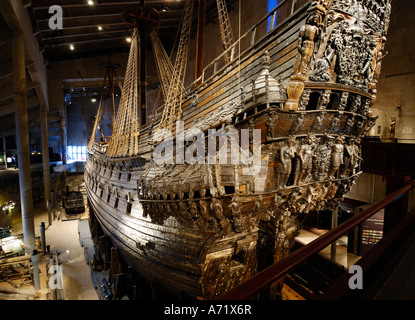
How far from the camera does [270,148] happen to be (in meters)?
2.96

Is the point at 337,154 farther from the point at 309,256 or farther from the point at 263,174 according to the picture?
the point at 309,256

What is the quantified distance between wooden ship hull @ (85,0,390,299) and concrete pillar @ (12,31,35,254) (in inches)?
263

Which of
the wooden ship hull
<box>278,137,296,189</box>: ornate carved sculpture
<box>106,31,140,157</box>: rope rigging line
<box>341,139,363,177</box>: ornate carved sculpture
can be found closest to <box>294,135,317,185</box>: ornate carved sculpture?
the wooden ship hull

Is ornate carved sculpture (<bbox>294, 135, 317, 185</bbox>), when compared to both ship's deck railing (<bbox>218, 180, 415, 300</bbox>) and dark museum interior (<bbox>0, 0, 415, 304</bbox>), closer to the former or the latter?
dark museum interior (<bbox>0, 0, 415, 304</bbox>)

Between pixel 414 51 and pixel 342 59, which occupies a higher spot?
pixel 414 51

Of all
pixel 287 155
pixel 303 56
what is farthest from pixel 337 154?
pixel 303 56

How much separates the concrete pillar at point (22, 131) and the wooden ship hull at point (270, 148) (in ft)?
21.9

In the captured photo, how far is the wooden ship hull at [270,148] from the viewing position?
8.67 feet

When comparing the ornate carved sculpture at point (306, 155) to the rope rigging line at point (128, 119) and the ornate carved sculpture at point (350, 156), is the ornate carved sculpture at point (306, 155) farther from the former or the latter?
the rope rigging line at point (128, 119)

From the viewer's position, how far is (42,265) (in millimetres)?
7348

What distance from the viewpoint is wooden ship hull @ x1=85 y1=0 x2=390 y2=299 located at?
264 cm
